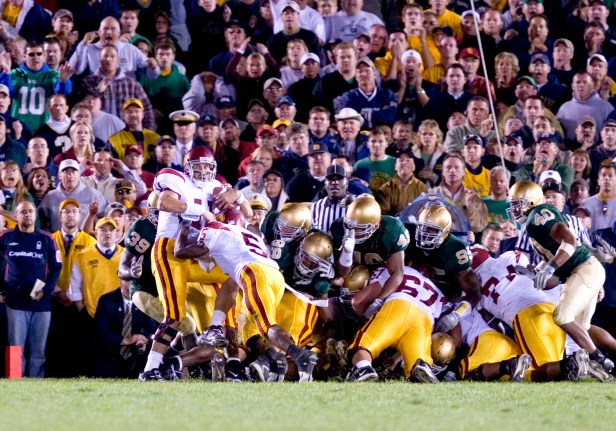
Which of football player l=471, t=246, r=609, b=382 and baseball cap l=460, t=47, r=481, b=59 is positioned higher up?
baseball cap l=460, t=47, r=481, b=59

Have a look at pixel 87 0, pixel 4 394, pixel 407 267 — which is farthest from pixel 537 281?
pixel 87 0

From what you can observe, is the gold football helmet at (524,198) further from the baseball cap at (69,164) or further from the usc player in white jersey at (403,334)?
the baseball cap at (69,164)

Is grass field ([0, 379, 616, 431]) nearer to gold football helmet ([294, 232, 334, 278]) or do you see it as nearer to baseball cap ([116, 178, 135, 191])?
gold football helmet ([294, 232, 334, 278])

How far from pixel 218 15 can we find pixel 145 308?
6.05 metres

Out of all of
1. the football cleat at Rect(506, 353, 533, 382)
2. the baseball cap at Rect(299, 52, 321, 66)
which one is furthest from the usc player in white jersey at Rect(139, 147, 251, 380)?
the baseball cap at Rect(299, 52, 321, 66)

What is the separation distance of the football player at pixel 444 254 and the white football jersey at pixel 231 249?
1.26 metres

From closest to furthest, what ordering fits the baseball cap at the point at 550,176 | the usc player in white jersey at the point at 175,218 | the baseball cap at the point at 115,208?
the usc player in white jersey at the point at 175,218, the baseball cap at the point at 115,208, the baseball cap at the point at 550,176

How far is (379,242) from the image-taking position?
9.60 m

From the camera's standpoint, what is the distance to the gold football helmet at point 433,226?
9.59 metres

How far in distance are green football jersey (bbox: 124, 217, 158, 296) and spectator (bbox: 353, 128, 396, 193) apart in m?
2.89

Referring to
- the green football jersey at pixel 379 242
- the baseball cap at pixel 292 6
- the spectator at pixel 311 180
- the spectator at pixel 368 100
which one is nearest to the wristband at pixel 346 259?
the green football jersey at pixel 379 242

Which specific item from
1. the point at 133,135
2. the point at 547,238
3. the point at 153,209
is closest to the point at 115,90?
the point at 133,135

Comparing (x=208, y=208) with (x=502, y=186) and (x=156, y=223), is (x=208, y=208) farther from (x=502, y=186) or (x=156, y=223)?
(x=502, y=186)

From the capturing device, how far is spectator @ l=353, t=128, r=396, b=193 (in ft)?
40.1
